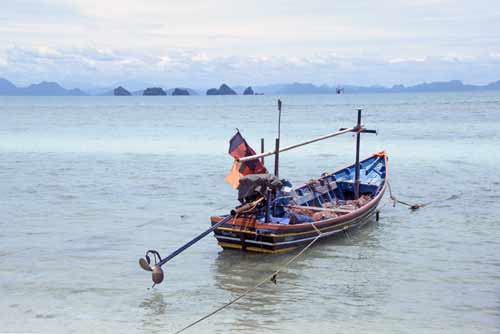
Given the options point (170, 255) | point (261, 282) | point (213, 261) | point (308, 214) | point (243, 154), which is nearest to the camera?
point (170, 255)

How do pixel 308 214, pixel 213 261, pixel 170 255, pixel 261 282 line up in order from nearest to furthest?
1. pixel 170 255
2. pixel 261 282
3. pixel 213 261
4. pixel 308 214

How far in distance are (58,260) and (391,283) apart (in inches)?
365

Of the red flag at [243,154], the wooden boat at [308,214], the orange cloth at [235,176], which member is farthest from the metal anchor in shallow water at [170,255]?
the red flag at [243,154]

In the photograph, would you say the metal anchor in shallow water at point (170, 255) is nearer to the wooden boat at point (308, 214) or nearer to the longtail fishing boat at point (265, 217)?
the longtail fishing boat at point (265, 217)

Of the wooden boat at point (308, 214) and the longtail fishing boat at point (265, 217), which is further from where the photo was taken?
the wooden boat at point (308, 214)

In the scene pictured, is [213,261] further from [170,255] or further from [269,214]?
[170,255]

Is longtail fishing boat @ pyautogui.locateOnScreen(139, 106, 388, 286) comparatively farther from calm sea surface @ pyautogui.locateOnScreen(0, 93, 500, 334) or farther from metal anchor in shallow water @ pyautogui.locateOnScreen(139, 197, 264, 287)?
calm sea surface @ pyautogui.locateOnScreen(0, 93, 500, 334)

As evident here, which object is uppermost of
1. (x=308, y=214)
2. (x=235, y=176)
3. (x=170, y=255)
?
(x=235, y=176)

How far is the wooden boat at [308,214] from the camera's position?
61.9 feet

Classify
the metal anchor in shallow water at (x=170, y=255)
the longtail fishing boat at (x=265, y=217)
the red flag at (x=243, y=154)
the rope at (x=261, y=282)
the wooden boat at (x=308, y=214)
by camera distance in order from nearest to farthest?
the rope at (x=261, y=282) < the metal anchor in shallow water at (x=170, y=255) < the longtail fishing boat at (x=265, y=217) < the wooden boat at (x=308, y=214) < the red flag at (x=243, y=154)

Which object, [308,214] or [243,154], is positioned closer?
[243,154]

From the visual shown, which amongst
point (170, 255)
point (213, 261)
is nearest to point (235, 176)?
point (213, 261)

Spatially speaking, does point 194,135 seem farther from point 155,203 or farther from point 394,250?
point 394,250

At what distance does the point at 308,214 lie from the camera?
70.7ft
